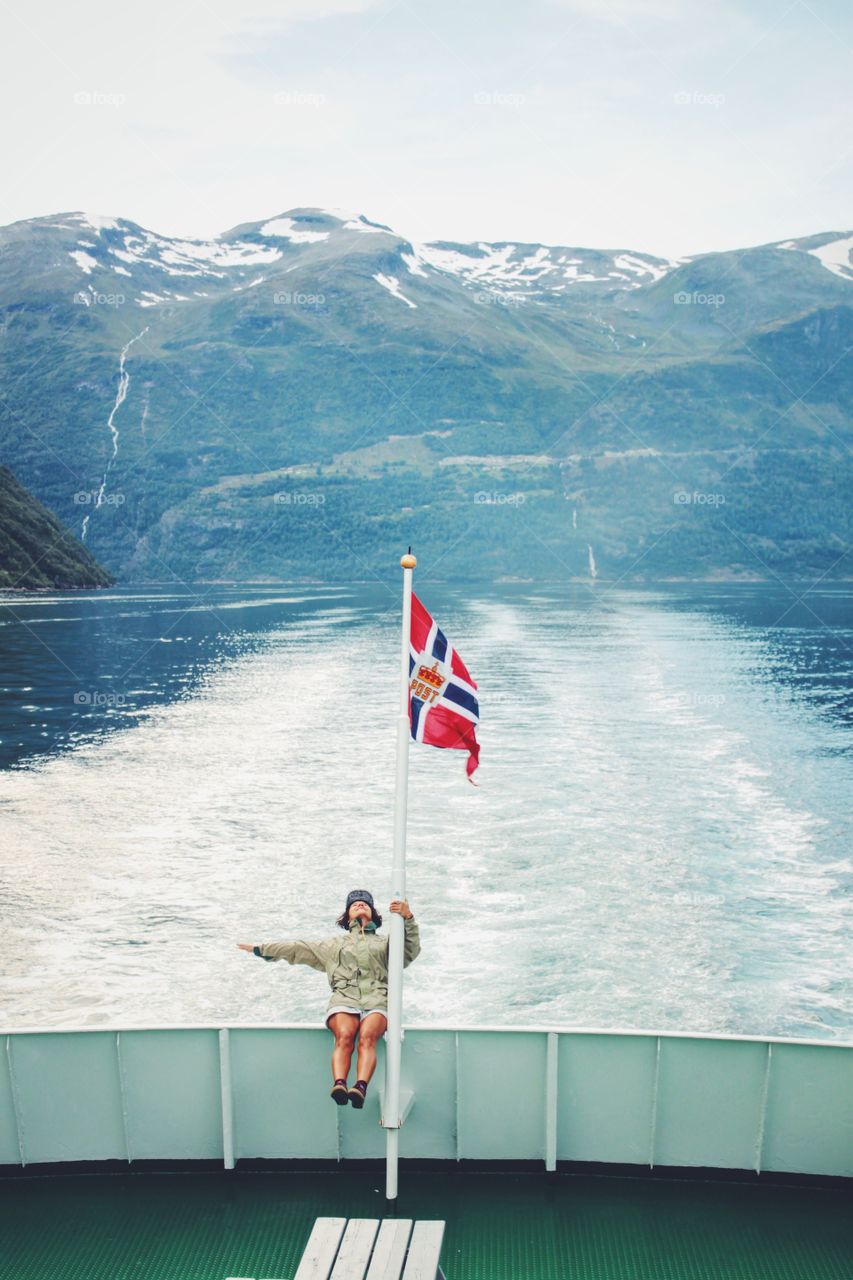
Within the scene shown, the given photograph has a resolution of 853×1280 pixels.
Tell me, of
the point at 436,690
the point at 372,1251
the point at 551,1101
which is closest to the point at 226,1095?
the point at 372,1251

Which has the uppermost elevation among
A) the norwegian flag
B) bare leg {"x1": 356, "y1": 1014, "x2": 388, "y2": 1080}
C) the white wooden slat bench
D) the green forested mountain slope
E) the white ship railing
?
the norwegian flag

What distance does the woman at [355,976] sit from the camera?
771 cm

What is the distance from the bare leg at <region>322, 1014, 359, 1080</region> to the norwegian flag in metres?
1.99

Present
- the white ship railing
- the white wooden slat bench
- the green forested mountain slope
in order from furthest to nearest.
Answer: the green forested mountain slope
the white ship railing
the white wooden slat bench

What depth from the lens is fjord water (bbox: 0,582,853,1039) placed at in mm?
16641

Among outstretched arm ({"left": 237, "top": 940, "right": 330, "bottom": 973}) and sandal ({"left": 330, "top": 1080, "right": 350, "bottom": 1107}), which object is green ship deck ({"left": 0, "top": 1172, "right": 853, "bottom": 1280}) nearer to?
sandal ({"left": 330, "top": 1080, "right": 350, "bottom": 1107})

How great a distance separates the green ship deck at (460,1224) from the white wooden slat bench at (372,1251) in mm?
1127

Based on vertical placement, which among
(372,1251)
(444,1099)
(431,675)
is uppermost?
(431,675)

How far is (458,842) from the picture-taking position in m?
24.4

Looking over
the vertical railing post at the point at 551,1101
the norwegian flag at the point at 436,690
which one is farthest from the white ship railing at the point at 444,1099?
the norwegian flag at the point at 436,690

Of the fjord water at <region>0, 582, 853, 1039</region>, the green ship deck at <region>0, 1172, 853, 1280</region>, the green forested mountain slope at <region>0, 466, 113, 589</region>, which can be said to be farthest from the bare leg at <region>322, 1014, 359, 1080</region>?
the green forested mountain slope at <region>0, 466, 113, 589</region>

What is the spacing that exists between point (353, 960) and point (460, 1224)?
1.96 m

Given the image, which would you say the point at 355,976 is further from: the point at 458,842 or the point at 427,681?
the point at 458,842

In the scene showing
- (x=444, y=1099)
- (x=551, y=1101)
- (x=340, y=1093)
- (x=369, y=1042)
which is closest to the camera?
(x=340, y=1093)
